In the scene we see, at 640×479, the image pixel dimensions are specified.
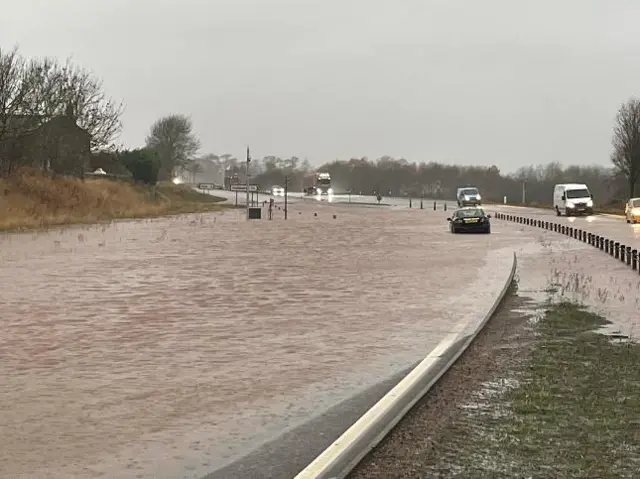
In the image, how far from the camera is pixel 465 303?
566 inches

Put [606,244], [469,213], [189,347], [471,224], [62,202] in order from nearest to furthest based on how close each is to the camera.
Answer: [189,347] → [606,244] → [471,224] → [469,213] → [62,202]

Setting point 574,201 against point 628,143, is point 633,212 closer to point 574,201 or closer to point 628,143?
point 574,201

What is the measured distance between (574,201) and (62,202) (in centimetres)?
3536

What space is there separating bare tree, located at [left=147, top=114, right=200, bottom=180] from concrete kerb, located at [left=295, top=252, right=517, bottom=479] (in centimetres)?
11112

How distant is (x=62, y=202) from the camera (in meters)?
53.9

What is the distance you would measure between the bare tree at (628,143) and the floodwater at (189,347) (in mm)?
50615

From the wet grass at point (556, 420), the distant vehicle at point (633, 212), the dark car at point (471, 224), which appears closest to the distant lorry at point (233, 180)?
the distant vehicle at point (633, 212)

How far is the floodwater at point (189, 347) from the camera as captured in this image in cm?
637

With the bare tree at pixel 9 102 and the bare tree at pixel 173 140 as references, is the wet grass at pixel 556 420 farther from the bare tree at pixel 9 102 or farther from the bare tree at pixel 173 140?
the bare tree at pixel 173 140

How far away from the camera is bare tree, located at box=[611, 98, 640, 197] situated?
69125 millimetres

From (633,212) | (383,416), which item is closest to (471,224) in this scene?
(633,212)

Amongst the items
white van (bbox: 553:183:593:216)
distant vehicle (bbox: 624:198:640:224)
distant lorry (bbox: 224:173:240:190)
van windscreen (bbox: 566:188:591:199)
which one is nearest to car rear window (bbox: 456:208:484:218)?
distant vehicle (bbox: 624:198:640:224)

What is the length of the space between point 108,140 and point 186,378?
199ft

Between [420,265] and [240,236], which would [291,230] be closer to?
[240,236]
